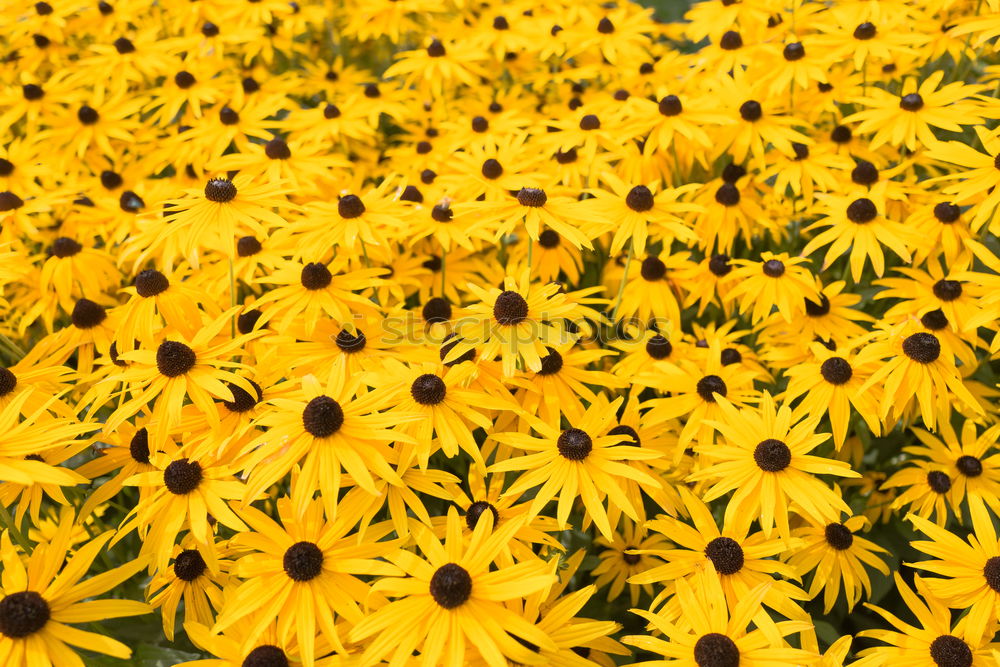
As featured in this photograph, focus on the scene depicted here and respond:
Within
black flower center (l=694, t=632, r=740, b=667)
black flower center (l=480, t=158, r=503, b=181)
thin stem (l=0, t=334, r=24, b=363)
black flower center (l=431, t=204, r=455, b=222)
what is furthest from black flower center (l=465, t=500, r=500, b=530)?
thin stem (l=0, t=334, r=24, b=363)

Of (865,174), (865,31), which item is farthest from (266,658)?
(865,31)

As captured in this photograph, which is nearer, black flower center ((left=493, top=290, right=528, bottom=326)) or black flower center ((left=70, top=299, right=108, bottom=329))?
black flower center ((left=493, top=290, right=528, bottom=326))

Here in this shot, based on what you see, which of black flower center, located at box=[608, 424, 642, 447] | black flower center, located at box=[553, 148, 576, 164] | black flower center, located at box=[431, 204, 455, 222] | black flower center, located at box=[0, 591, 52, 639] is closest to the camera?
black flower center, located at box=[0, 591, 52, 639]

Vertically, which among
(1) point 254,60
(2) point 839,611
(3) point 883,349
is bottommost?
(2) point 839,611

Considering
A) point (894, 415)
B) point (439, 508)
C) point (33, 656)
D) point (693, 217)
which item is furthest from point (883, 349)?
point (33, 656)

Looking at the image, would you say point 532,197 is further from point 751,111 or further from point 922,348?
point 922,348

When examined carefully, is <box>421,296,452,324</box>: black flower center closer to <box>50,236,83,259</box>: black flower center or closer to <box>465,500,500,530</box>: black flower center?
<box>465,500,500,530</box>: black flower center

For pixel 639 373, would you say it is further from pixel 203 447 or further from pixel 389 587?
pixel 203 447
